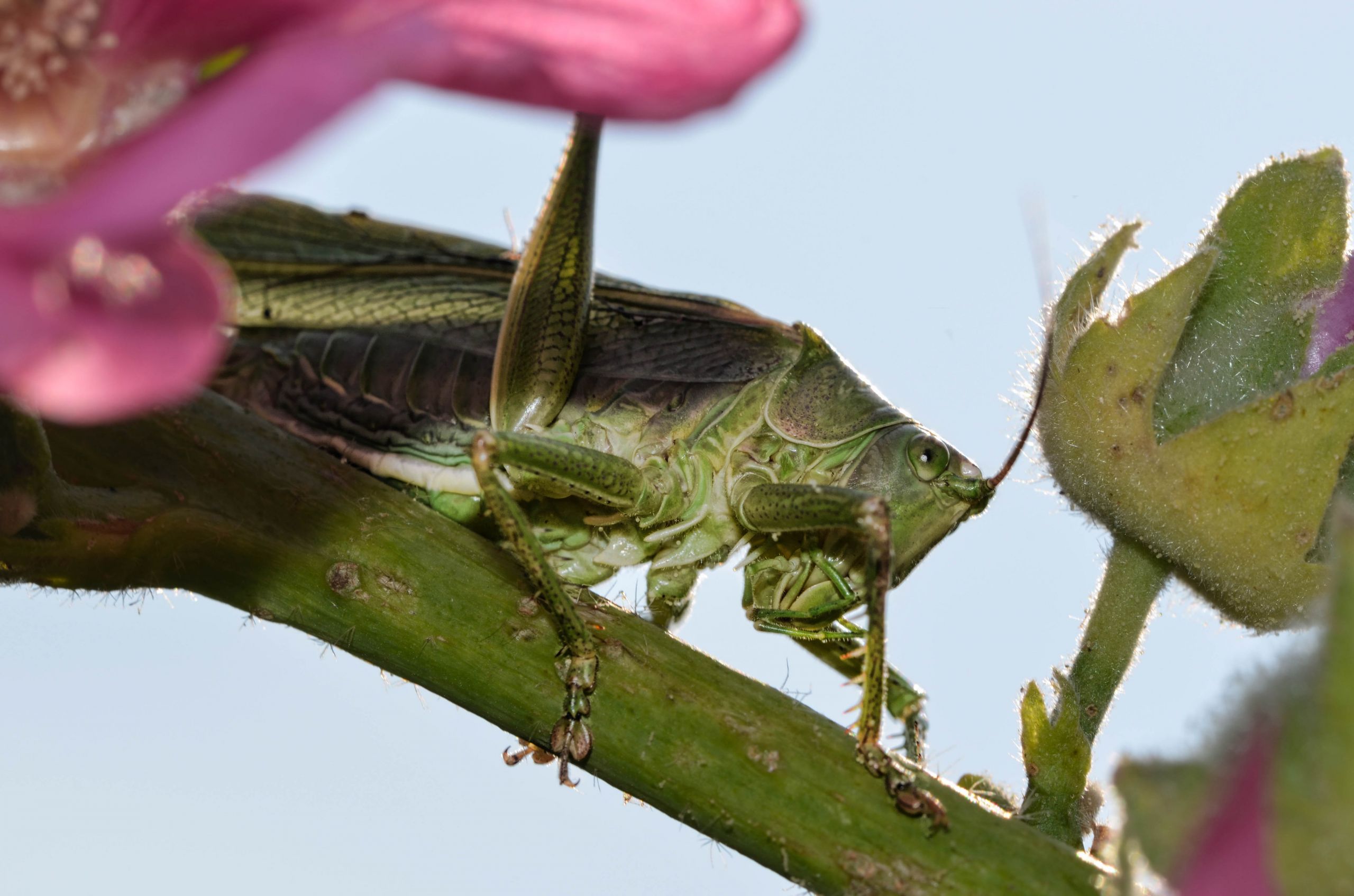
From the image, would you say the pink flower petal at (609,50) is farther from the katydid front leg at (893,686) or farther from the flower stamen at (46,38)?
the katydid front leg at (893,686)

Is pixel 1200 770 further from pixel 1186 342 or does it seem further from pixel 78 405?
pixel 1186 342

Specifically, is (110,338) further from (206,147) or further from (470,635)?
(470,635)

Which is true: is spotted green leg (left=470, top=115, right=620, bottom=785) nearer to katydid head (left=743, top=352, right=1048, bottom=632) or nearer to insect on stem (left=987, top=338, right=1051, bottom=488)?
katydid head (left=743, top=352, right=1048, bottom=632)

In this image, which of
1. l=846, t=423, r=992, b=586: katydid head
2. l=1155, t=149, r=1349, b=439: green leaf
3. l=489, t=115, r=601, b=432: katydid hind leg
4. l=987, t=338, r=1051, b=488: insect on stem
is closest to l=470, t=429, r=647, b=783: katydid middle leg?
l=489, t=115, r=601, b=432: katydid hind leg

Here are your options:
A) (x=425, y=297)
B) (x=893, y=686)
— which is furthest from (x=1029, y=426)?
(x=425, y=297)

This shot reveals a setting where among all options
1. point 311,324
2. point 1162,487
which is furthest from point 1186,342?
point 311,324

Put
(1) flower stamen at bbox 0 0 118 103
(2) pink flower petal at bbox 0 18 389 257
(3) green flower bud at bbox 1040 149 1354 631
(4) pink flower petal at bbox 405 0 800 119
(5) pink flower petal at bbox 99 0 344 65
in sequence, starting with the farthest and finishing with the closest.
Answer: (3) green flower bud at bbox 1040 149 1354 631, (1) flower stamen at bbox 0 0 118 103, (5) pink flower petal at bbox 99 0 344 65, (4) pink flower petal at bbox 405 0 800 119, (2) pink flower petal at bbox 0 18 389 257
